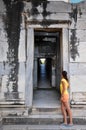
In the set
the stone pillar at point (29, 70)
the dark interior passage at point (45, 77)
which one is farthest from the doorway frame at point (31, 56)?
the dark interior passage at point (45, 77)

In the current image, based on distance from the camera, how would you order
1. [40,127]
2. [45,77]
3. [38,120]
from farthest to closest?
[45,77]
[38,120]
[40,127]

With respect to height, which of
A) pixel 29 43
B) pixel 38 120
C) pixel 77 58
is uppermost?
pixel 29 43

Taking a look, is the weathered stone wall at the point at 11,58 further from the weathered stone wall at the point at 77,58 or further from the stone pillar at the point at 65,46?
the weathered stone wall at the point at 77,58

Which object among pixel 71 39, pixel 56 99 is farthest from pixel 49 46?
pixel 71 39

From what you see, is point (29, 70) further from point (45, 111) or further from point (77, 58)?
point (77, 58)

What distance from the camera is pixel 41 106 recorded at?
11.8m

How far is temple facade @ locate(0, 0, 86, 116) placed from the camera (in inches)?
458

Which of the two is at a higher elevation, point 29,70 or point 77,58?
point 77,58

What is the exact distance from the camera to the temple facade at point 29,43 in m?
11.6

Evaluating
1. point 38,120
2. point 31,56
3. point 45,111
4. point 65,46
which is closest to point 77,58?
point 65,46

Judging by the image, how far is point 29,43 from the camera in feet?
38.6

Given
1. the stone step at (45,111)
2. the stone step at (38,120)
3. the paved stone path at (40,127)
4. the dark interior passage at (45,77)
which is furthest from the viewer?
the dark interior passage at (45,77)

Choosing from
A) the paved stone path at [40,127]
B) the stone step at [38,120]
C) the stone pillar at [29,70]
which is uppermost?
the stone pillar at [29,70]

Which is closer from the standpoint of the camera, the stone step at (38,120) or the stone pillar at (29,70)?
the stone step at (38,120)
